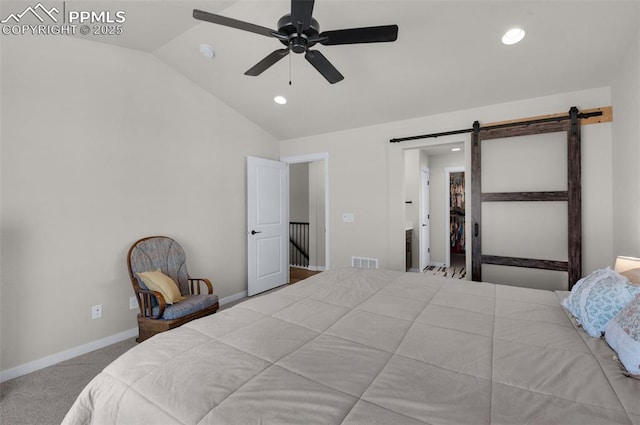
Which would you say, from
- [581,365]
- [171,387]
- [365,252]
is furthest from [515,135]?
[171,387]

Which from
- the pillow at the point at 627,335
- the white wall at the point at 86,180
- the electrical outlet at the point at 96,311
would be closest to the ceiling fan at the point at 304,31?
the white wall at the point at 86,180

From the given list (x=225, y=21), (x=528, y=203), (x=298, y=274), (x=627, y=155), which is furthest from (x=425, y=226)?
(x=225, y=21)

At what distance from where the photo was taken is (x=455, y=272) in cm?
549

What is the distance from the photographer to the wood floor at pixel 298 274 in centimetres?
524

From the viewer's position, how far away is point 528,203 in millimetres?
3191

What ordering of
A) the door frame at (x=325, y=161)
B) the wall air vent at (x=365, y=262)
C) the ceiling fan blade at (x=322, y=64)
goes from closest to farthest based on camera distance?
1. the ceiling fan blade at (x=322, y=64)
2. the wall air vent at (x=365, y=262)
3. the door frame at (x=325, y=161)

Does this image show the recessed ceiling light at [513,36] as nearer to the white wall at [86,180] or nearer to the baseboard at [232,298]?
the white wall at [86,180]

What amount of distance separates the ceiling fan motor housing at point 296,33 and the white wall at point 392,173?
2289 millimetres

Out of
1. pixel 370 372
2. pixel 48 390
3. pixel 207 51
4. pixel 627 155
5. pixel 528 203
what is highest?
pixel 207 51

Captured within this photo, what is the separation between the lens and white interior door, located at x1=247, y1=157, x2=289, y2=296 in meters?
4.20

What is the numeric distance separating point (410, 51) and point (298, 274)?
425 cm

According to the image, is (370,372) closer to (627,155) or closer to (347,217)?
(627,155)

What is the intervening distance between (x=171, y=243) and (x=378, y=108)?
3047 mm

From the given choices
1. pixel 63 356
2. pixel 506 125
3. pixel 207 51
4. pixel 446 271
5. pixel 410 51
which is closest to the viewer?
pixel 63 356
